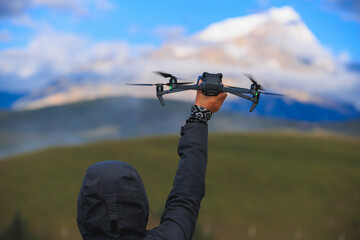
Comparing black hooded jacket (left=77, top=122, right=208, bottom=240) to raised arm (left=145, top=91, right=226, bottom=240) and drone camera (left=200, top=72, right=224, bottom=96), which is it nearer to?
raised arm (left=145, top=91, right=226, bottom=240)

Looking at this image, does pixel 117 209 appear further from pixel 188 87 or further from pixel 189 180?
pixel 188 87

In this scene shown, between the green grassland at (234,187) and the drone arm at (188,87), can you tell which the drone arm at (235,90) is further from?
the green grassland at (234,187)

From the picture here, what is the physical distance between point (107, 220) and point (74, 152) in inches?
4737

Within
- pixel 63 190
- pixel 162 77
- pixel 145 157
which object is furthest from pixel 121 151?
pixel 162 77

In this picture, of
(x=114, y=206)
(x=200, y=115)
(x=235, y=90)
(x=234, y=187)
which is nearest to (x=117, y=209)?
(x=114, y=206)

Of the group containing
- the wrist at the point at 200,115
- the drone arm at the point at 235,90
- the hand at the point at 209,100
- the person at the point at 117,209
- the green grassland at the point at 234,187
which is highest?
the drone arm at the point at 235,90

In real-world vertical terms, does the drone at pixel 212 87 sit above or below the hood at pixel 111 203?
above

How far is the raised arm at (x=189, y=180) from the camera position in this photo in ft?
14.8

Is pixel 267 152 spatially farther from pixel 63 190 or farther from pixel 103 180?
pixel 103 180

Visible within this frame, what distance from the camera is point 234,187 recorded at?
102438mm

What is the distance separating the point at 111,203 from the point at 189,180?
40.2 inches

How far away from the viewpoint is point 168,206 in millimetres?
4750

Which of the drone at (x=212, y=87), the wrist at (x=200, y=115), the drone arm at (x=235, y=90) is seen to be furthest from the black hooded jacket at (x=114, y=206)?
the drone arm at (x=235, y=90)

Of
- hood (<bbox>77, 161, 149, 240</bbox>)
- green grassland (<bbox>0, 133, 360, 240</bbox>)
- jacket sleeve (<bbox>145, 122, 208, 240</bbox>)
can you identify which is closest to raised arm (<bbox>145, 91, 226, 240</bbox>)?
jacket sleeve (<bbox>145, 122, 208, 240</bbox>)
